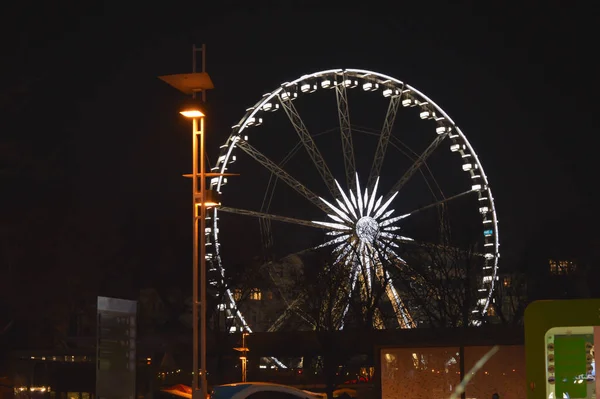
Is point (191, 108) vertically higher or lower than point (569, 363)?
higher

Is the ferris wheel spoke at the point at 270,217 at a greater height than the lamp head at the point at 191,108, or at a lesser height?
greater

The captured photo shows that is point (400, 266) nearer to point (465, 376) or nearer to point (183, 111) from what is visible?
point (465, 376)

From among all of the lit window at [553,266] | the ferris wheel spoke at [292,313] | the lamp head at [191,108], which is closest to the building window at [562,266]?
the lit window at [553,266]

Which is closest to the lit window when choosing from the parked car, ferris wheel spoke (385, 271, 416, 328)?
ferris wheel spoke (385, 271, 416, 328)

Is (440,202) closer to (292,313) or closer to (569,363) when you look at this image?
(292,313)

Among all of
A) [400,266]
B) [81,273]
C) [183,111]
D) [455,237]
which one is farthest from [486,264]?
[183,111]

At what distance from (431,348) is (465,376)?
91cm

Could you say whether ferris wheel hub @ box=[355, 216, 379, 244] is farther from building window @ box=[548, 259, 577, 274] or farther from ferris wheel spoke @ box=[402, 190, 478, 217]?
building window @ box=[548, 259, 577, 274]

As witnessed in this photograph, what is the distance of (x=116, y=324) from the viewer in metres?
12.2

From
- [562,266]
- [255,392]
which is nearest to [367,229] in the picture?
[255,392]

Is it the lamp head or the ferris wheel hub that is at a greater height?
the ferris wheel hub

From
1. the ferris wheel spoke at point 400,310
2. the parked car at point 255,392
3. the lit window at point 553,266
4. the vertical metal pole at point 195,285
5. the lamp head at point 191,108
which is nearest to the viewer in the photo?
the vertical metal pole at point 195,285

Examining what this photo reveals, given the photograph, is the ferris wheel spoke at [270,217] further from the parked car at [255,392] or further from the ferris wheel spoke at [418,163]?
the parked car at [255,392]

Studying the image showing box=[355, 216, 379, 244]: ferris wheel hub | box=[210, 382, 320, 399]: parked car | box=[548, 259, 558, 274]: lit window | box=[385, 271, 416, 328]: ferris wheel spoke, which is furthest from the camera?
box=[548, 259, 558, 274]: lit window
